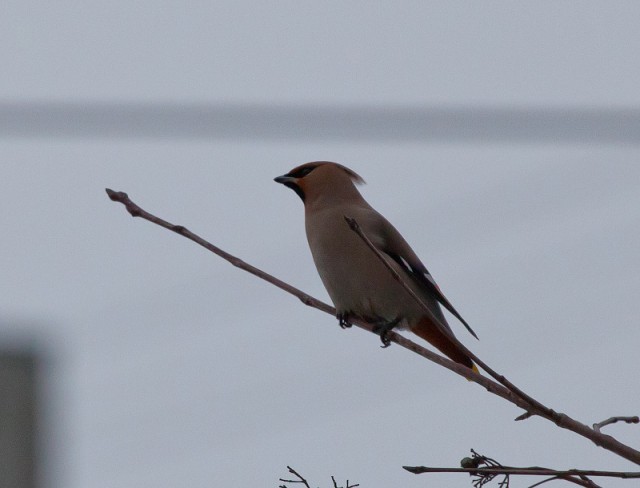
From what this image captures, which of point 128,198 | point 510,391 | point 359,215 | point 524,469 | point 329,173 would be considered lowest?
point 524,469

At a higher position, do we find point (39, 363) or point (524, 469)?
point (39, 363)

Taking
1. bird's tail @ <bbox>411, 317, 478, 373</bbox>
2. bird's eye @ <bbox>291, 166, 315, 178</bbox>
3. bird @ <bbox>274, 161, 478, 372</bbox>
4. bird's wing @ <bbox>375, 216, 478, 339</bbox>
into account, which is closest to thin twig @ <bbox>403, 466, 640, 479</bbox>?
bird @ <bbox>274, 161, 478, 372</bbox>

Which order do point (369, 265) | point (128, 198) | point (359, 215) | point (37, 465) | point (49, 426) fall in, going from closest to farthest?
point (128, 198) → point (369, 265) → point (359, 215) → point (37, 465) → point (49, 426)

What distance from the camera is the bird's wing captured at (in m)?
3.96

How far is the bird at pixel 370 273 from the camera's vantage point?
149 inches

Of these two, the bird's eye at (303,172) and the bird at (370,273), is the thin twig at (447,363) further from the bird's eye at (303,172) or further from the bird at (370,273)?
the bird's eye at (303,172)

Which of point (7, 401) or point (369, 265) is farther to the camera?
point (7, 401)

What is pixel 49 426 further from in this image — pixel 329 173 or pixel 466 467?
pixel 466 467

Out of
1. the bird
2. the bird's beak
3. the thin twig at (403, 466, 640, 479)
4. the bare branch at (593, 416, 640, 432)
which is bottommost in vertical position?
the thin twig at (403, 466, 640, 479)

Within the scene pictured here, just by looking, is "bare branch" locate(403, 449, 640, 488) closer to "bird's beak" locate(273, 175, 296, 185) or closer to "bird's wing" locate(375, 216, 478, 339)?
"bird's wing" locate(375, 216, 478, 339)

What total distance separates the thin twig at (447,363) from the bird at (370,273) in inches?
49.9

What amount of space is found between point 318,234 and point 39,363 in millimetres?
2226

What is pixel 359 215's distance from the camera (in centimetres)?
406

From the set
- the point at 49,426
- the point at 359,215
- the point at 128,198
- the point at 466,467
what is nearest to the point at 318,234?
the point at 359,215
